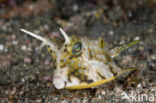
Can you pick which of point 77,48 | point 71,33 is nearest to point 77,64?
point 77,48

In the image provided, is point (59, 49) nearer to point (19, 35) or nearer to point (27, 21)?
point (19, 35)

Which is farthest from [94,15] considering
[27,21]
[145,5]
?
[27,21]

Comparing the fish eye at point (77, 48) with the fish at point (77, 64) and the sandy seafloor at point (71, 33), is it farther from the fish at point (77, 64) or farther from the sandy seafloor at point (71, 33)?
the sandy seafloor at point (71, 33)

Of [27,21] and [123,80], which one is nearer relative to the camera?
[123,80]

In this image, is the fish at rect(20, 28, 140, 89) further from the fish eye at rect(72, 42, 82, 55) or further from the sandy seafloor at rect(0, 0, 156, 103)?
the sandy seafloor at rect(0, 0, 156, 103)

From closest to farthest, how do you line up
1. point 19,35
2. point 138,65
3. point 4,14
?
1. point 138,65
2. point 19,35
3. point 4,14
